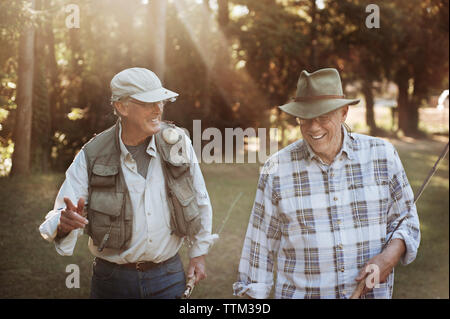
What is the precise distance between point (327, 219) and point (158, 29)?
5.56 metres

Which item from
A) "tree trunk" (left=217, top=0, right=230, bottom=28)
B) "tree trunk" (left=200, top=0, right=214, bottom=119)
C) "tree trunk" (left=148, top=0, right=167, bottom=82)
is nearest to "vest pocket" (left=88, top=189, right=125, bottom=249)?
"tree trunk" (left=148, top=0, right=167, bottom=82)

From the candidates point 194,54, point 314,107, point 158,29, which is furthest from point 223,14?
point 314,107

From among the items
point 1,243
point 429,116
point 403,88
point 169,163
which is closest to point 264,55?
point 1,243

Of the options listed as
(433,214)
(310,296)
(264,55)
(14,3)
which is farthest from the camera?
(264,55)

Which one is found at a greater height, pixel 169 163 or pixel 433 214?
pixel 169 163

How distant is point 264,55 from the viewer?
12344mm

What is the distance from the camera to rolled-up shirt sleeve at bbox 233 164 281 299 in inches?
107

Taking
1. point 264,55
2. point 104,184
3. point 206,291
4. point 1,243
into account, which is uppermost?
point 264,55

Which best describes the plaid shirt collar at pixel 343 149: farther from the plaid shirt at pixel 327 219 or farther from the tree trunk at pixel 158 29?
the tree trunk at pixel 158 29

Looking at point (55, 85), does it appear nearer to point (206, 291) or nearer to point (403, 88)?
point (206, 291)

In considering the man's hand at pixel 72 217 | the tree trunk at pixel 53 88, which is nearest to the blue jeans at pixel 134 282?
the man's hand at pixel 72 217

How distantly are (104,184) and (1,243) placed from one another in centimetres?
325

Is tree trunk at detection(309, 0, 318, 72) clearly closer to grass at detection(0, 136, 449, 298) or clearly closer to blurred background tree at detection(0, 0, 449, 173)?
blurred background tree at detection(0, 0, 449, 173)

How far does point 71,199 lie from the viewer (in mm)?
2576
